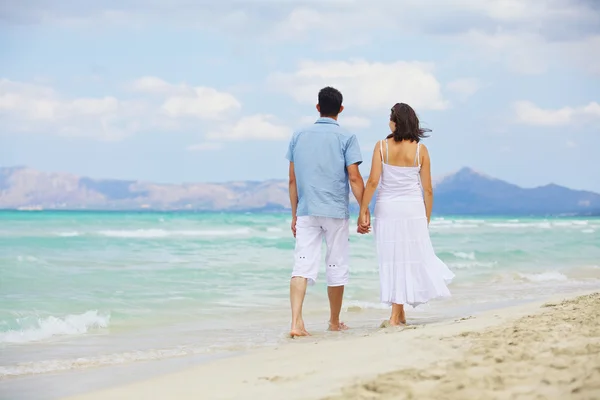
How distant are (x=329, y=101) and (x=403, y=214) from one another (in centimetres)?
106

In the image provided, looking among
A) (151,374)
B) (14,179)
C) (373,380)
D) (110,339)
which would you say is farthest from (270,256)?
(14,179)

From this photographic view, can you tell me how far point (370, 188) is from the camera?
5.70 meters

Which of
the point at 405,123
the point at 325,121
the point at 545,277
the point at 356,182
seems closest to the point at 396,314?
the point at 356,182

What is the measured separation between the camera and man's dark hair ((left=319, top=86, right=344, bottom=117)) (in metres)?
5.66

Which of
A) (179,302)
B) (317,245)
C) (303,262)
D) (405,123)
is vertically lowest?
(179,302)

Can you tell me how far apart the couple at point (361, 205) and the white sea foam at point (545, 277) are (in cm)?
605

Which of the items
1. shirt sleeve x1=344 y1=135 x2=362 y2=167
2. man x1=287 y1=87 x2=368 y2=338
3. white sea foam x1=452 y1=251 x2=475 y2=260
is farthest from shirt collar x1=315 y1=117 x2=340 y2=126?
white sea foam x1=452 y1=251 x2=475 y2=260

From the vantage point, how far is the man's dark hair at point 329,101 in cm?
566

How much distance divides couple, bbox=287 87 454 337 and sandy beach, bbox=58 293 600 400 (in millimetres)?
972

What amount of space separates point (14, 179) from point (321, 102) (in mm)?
97802

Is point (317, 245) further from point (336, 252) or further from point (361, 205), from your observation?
point (361, 205)

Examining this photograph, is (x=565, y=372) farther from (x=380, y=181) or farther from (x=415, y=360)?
Answer: (x=380, y=181)

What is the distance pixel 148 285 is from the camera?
416 inches

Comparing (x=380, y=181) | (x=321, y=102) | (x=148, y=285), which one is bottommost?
(x=148, y=285)
